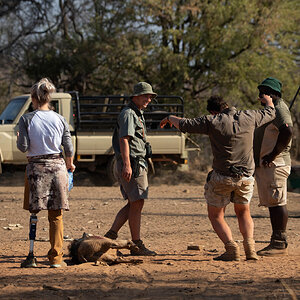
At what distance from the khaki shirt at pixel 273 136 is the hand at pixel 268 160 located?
42 mm

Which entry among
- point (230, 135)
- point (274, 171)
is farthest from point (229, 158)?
point (274, 171)

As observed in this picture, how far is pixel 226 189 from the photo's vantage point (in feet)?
19.6

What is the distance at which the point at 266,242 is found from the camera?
7.45 meters

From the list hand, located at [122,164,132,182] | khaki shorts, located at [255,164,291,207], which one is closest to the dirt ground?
khaki shorts, located at [255,164,291,207]

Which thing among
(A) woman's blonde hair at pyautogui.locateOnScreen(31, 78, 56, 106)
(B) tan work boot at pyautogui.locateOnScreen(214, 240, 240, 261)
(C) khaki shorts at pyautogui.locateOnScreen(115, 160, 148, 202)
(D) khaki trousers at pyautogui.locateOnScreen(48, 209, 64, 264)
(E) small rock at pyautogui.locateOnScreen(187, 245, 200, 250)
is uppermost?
(A) woman's blonde hair at pyautogui.locateOnScreen(31, 78, 56, 106)

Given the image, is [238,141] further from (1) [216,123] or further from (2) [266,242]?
(2) [266,242]

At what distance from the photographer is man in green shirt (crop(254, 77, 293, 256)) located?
21.2 ft

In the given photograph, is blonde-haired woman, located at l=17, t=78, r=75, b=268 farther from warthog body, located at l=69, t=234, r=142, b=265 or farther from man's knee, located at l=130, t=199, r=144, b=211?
man's knee, located at l=130, t=199, r=144, b=211

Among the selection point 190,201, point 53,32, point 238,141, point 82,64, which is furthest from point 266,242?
point 53,32

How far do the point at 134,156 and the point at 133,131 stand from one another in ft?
0.88

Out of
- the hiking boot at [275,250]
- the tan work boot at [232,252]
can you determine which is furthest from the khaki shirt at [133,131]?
the hiking boot at [275,250]

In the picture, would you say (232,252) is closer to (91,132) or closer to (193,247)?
(193,247)

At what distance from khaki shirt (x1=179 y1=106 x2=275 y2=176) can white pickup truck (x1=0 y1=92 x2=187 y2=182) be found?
25.4 feet

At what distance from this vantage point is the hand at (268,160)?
6.45 m
